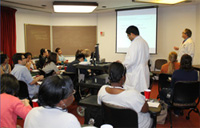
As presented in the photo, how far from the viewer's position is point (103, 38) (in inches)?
316

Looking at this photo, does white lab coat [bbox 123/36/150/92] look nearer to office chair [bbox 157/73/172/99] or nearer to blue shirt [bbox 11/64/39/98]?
office chair [bbox 157/73/172/99]

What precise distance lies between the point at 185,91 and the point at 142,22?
4.15 metres

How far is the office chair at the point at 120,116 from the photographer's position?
178 cm

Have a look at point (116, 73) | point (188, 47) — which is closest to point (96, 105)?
point (116, 73)

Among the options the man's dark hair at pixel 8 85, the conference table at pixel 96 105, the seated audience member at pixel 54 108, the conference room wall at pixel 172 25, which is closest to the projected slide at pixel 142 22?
the conference room wall at pixel 172 25

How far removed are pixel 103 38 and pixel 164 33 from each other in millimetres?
2363

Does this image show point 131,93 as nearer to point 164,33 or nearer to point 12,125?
point 12,125

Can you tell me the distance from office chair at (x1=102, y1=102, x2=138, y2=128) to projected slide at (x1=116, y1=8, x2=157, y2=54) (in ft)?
17.3

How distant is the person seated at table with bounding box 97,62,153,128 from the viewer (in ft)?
6.17

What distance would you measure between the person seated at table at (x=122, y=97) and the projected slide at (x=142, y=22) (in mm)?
4984

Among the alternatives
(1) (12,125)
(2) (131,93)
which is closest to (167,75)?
(2) (131,93)

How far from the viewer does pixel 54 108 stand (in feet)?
4.14

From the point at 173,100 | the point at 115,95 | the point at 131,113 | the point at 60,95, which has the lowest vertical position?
the point at 173,100

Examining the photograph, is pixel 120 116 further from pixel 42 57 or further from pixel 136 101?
pixel 42 57
